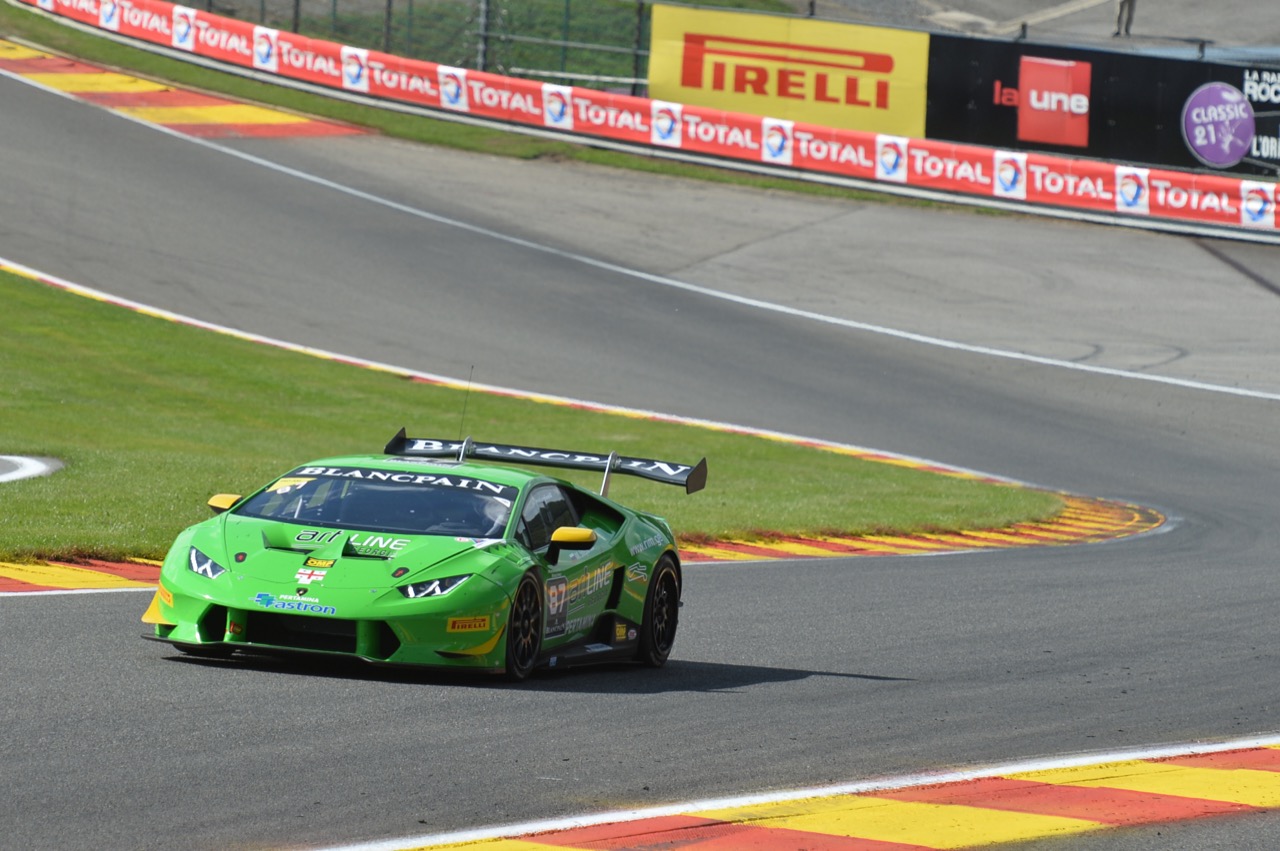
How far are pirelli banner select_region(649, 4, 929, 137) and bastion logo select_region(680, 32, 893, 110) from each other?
0.02 m

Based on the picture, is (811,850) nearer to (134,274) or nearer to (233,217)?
(134,274)

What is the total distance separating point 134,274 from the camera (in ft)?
96.6

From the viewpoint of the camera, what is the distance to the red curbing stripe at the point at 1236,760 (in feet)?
28.0

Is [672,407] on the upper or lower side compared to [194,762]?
Answer: lower

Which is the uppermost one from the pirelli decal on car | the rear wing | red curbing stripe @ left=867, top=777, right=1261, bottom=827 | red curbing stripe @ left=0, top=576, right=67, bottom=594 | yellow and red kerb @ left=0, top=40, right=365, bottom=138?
yellow and red kerb @ left=0, top=40, right=365, bottom=138

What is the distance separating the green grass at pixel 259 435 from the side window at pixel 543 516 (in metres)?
5.18

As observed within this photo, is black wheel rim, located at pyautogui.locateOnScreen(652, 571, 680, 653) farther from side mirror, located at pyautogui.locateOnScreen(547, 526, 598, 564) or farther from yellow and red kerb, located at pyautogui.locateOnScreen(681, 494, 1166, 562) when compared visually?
yellow and red kerb, located at pyautogui.locateOnScreen(681, 494, 1166, 562)

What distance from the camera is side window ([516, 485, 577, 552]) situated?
33.8 ft

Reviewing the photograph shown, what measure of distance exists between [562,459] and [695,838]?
15.4 ft

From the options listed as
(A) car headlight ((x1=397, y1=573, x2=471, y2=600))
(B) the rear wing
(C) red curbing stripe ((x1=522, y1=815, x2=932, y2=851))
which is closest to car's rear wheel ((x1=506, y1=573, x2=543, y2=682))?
(A) car headlight ((x1=397, y1=573, x2=471, y2=600))

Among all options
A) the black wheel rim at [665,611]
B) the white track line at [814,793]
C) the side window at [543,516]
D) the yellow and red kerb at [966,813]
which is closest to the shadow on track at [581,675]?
the black wheel rim at [665,611]

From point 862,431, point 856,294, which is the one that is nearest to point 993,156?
point 856,294

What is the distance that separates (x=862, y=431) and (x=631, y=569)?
1477 cm

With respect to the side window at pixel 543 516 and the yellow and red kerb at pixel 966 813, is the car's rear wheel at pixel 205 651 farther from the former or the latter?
the yellow and red kerb at pixel 966 813
